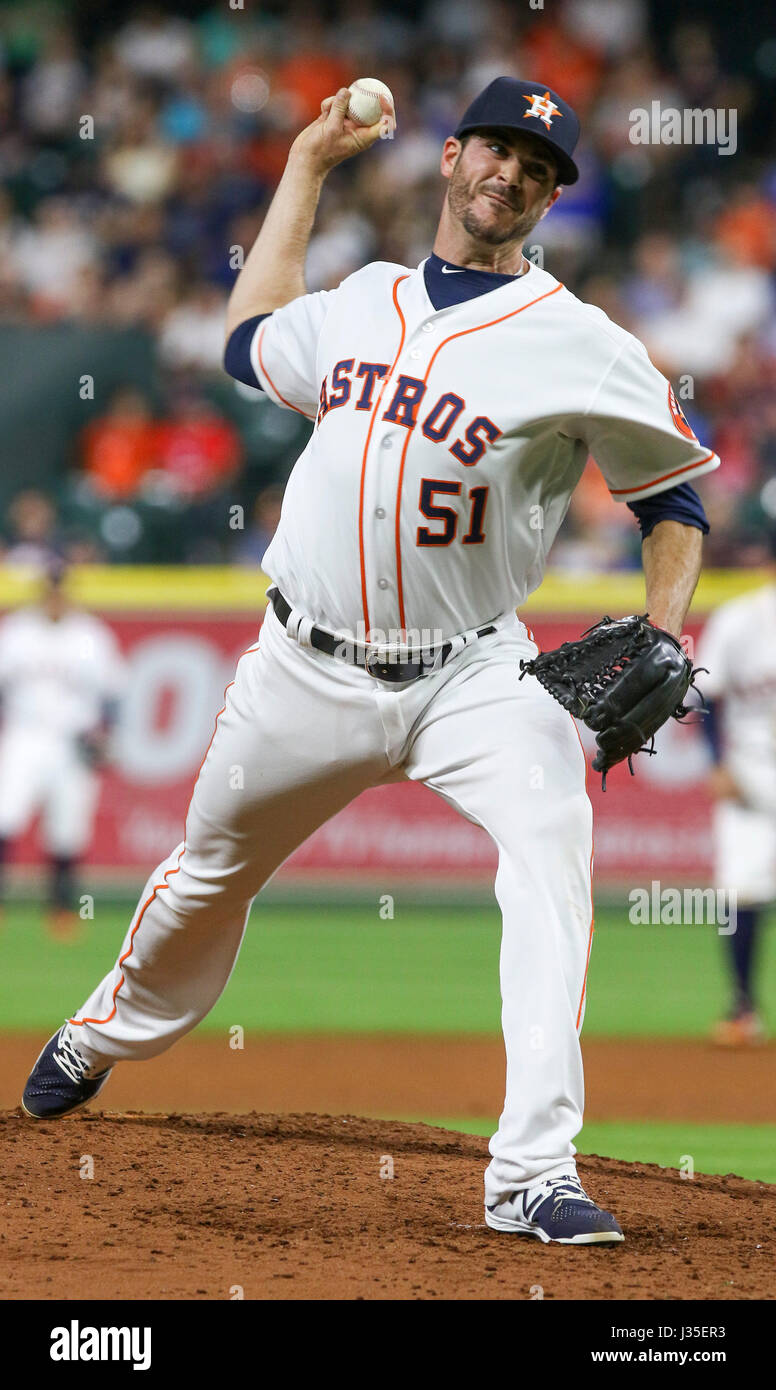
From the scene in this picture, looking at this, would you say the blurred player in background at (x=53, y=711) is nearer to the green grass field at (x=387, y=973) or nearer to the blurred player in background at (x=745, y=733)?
the green grass field at (x=387, y=973)

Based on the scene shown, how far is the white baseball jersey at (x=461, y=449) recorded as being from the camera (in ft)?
11.3

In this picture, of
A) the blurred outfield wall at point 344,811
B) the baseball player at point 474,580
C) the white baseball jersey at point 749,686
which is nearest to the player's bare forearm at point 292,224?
the baseball player at point 474,580

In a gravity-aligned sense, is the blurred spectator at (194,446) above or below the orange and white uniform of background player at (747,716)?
above

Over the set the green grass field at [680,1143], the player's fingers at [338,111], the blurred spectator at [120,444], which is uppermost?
the blurred spectator at [120,444]

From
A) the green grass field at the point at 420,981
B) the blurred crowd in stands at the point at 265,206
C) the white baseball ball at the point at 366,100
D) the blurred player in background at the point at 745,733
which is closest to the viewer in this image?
the white baseball ball at the point at 366,100

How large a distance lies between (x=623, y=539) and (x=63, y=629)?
3774 millimetres

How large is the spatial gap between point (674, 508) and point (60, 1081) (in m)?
2.08

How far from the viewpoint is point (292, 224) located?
4098mm

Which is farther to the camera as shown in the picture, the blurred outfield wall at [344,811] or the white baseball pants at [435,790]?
the blurred outfield wall at [344,811]

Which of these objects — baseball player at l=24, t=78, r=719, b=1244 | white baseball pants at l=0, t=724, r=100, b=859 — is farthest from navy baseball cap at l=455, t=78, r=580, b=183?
white baseball pants at l=0, t=724, r=100, b=859

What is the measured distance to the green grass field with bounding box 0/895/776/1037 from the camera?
23.8 ft

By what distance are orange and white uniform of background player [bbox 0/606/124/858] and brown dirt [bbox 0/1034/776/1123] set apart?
3.35m

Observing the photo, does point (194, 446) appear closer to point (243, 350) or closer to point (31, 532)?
point (31, 532)

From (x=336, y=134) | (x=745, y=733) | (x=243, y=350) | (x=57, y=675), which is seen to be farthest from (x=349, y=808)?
(x=336, y=134)
